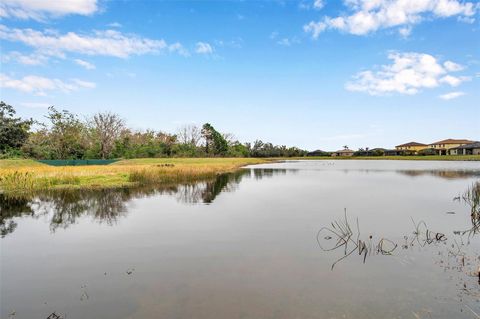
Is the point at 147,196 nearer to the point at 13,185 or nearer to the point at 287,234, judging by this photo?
the point at 13,185

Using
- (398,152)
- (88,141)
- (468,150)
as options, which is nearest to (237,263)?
(88,141)

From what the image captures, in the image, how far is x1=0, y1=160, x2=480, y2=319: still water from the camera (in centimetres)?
557

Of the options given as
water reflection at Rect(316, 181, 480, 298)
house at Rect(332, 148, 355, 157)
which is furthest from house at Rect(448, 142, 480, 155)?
water reflection at Rect(316, 181, 480, 298)

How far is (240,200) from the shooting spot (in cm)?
1883

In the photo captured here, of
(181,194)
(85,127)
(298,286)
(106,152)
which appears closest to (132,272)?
(298,286)

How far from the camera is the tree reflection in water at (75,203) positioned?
1310 cm

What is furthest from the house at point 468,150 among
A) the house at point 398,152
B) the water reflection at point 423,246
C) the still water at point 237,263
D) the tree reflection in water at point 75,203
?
the water reflection at point 423,246

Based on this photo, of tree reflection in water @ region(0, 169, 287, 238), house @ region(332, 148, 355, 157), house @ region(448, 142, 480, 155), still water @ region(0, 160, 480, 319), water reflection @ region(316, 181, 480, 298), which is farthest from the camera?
house @ region(332, 148, 355, 157)

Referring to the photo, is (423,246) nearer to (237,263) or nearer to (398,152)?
(237,263)

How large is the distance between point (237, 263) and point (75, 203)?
1256 centimetres

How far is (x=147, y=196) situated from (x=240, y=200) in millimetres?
6077

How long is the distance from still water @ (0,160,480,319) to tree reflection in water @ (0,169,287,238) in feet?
0.47

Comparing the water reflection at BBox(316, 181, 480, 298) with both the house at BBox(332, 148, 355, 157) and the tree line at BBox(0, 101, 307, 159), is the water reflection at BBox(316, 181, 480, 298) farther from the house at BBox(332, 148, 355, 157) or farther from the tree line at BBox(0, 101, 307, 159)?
the house at BBox(332, 148, 355, 157)

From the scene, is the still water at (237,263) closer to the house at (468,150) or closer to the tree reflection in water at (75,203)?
the tree reflection in water at (75,203)
